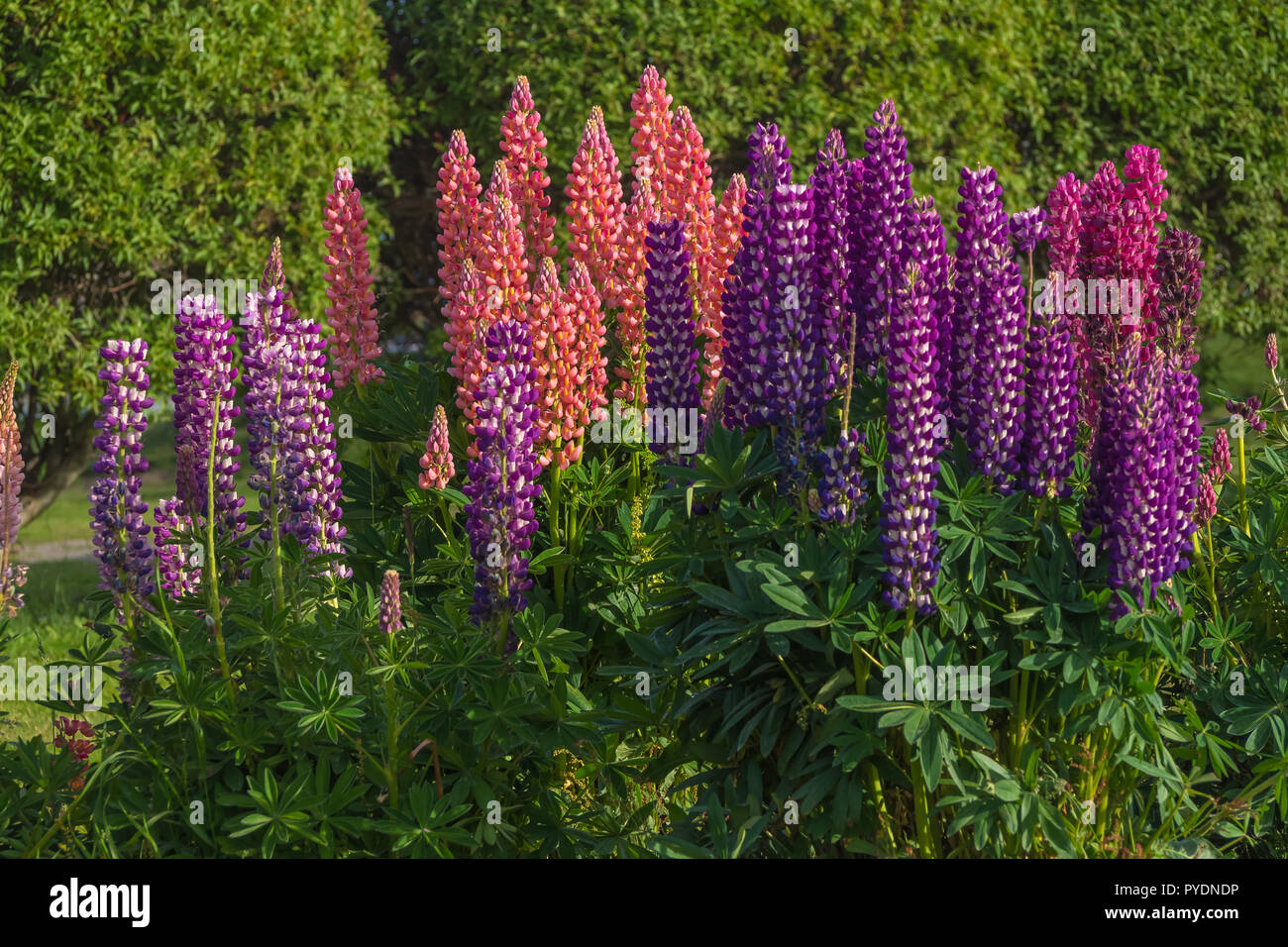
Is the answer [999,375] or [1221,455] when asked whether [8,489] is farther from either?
[1221,455]

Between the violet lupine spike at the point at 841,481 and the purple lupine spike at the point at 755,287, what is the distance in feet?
0.82

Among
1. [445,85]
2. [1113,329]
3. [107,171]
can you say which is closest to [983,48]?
[445,85]

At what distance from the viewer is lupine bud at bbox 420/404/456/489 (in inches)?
174

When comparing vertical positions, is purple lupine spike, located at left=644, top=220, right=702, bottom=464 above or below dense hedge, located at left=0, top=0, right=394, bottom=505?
below

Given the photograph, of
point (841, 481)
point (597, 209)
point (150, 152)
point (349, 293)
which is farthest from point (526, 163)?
point (150, 152)

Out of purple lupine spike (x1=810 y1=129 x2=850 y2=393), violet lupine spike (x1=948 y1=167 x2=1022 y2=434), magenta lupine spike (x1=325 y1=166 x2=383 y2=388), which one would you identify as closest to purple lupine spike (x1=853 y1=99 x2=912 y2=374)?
purple lupine spike (x1=810 y1=129 x2=850 y2=393)

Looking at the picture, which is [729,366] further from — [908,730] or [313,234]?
[313,234]

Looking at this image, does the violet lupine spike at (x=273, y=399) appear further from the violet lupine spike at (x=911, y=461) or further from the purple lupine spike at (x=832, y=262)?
the violet lupine spike at (x=911, y=461)

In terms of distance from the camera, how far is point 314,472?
14.2 ft

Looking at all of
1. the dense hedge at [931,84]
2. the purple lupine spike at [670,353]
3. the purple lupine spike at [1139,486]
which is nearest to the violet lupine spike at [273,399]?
the purple lupine spike at [670,353]

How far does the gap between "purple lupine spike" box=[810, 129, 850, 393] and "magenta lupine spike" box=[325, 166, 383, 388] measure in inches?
78.0

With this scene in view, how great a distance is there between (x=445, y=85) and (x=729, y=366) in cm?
888

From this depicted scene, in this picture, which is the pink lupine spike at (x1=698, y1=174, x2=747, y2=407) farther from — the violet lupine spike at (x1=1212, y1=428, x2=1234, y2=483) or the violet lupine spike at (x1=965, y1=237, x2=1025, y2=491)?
the violet lupine spike at (x1=1212, y1=428, x2=1234, y2=483)

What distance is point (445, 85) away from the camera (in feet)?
40.2
